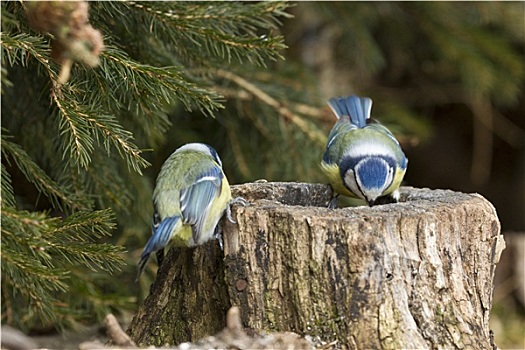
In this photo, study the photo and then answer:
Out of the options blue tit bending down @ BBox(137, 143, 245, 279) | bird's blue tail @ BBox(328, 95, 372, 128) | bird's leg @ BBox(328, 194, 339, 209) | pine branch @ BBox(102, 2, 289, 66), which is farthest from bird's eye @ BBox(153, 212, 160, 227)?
bird's blue tail @ BBox(328, 95, 372, 128)

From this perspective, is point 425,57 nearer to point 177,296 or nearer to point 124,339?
point 177,296

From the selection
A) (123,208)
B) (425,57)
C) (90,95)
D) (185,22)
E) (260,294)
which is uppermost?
(425,57)

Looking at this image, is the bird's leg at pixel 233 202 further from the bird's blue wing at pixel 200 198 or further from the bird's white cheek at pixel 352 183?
the bird's white cheek at pixel 352 183

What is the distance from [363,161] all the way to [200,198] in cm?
85

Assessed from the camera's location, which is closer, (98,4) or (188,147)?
(98,4)

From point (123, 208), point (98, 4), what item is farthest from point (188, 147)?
point (98, 4)

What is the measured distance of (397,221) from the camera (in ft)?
7.14

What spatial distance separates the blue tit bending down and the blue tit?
0.67 meters

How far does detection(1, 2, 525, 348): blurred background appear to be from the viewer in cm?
240

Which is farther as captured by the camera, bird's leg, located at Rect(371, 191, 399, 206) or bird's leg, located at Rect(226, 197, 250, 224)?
bird's leg, located at Rect(371, 191, 399, 206)

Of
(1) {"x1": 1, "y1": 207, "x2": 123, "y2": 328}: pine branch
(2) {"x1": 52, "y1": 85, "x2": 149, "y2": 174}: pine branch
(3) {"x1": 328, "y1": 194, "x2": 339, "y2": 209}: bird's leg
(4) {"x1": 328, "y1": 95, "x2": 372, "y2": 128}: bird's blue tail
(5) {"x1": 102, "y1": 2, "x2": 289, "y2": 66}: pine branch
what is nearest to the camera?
(1) {"x1": 1, "y1": 207, "x2": 123, "y2": 328}: pine branch

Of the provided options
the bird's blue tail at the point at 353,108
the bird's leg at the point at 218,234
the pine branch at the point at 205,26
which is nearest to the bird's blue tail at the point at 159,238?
the bird's leg at the point at 218,234

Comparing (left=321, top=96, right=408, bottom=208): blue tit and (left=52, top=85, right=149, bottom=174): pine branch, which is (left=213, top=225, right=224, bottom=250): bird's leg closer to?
(left=52, top=85, right=149, bottom=174): pine branch

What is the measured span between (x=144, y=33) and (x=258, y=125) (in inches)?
39.6
